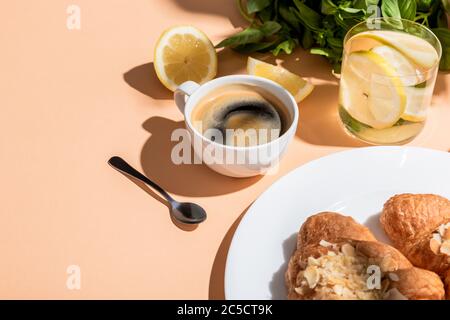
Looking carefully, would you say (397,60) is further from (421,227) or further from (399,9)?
(421,227)

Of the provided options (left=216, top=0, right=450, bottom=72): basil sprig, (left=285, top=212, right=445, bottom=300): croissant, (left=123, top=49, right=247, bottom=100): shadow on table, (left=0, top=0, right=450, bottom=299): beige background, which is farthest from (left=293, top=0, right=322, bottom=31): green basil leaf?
(left=285, top=212, right=445, bottom=300): croissant

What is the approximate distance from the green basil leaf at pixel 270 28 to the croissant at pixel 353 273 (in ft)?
2.45

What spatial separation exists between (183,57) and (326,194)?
1.92ft

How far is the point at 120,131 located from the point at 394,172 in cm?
72

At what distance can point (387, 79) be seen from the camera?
1472 mm

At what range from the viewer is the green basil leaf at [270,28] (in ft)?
5.93

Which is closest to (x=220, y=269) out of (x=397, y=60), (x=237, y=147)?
(x=237, y=147)

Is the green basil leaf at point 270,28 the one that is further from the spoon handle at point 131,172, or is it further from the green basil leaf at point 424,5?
the spoon handle at point 131,172

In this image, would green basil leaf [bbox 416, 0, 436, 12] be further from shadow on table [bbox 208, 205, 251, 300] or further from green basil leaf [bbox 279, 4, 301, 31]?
shadow on table [bbox 208, 205, 251, 300]

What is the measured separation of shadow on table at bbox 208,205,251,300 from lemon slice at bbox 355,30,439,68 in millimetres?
565

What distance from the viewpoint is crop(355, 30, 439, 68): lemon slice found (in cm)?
156
